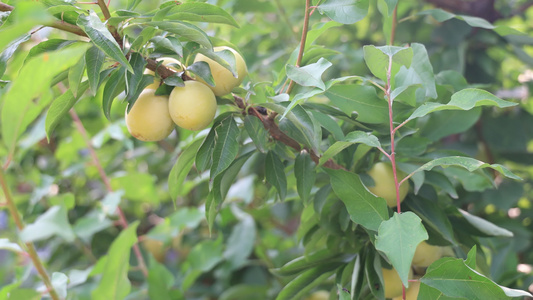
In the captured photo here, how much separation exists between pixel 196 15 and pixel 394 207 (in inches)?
14.1

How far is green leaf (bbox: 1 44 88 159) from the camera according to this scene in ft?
1.21

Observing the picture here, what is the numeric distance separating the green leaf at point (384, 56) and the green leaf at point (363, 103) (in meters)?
0.04

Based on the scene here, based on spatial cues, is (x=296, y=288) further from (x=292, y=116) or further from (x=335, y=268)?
(x=292, y=116)

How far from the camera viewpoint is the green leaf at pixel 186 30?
1.75 feet

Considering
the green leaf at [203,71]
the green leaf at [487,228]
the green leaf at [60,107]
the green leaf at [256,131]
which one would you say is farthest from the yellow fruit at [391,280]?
the green leaf at [60,107]

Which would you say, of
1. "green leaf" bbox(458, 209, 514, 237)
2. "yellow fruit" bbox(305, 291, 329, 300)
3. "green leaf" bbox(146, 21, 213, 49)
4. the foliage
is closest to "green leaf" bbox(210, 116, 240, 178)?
the foliage

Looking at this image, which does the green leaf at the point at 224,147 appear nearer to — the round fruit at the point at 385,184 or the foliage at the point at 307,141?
the foliage at the point at 307,141

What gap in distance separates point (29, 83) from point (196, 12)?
24 centimetres

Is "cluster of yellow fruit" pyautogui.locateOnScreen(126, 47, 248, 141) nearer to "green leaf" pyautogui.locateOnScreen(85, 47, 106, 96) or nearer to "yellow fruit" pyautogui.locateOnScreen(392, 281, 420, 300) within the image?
"green leaf" pyautogui.locateOnScreen(85, 47, 106, 96)

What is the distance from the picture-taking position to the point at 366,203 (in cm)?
55

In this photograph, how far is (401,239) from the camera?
0.46m

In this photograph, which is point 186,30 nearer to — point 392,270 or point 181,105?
point 181,105

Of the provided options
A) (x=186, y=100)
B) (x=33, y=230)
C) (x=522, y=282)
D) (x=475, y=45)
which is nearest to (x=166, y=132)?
(x=186, y=100)

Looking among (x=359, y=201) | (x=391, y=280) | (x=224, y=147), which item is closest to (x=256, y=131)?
(x=224, y=147)
